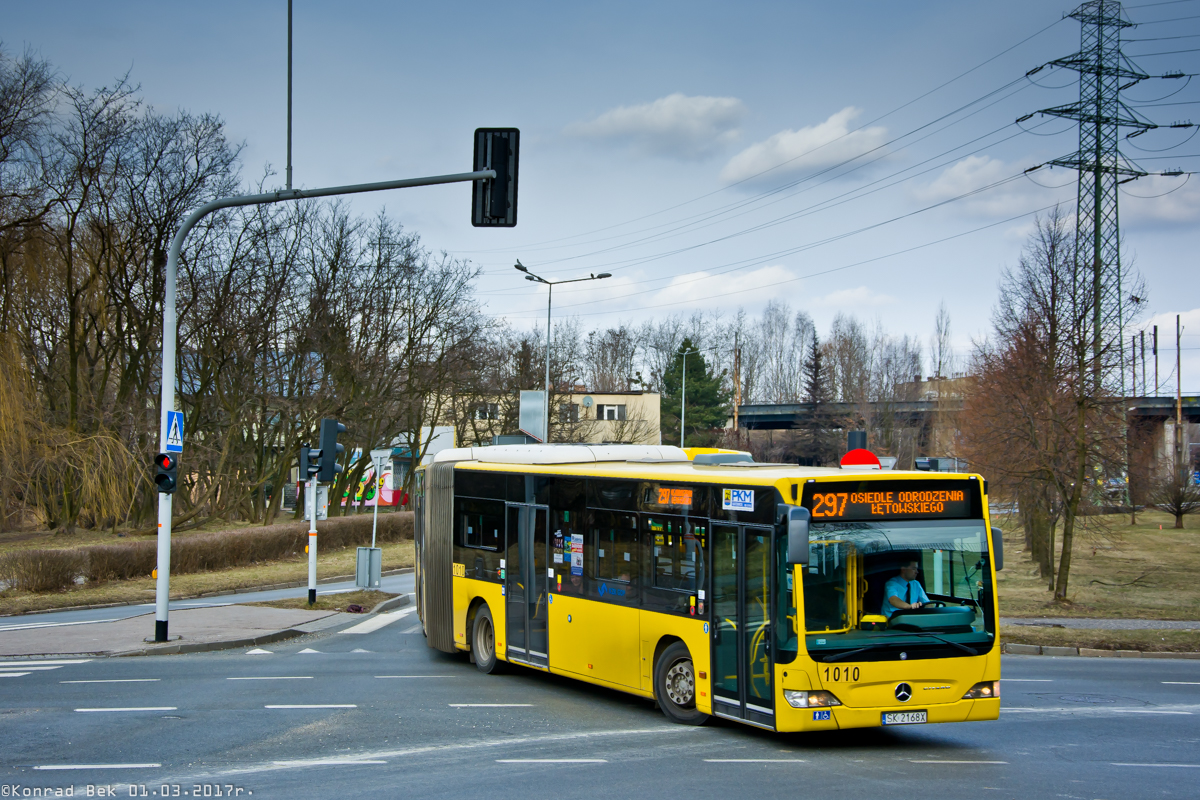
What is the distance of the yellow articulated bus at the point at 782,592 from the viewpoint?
9.11 m

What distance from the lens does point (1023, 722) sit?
35.6 ft

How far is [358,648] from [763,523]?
9297 millimetres

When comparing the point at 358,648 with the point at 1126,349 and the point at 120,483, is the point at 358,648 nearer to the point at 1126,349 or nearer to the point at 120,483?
the point at 120,483

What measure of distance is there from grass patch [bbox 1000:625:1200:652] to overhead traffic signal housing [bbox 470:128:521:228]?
11760 mm

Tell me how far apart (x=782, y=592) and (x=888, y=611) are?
1.00 meters

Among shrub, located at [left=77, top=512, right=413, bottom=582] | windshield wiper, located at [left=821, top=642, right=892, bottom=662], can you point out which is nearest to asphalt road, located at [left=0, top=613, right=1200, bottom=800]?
windshield wiper, located at [left=821, top=642, right=892, bottom=662]

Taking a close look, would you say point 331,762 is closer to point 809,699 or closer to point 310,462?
point 809,699

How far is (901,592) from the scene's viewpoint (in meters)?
9.35

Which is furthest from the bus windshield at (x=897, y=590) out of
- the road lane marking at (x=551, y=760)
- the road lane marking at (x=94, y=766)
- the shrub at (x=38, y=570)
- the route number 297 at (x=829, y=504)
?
the shrub at (x=38, y=570)

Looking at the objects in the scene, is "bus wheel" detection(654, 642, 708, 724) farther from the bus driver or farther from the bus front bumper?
the bus driver

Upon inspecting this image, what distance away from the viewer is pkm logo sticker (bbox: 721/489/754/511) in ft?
32.0

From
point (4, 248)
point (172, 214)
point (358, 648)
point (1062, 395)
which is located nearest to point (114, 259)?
point (172, 214)

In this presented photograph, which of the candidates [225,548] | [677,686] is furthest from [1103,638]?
[225,548]

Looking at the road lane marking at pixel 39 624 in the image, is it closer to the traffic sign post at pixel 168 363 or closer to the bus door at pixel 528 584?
the traffic sign post at pixel 168 363
